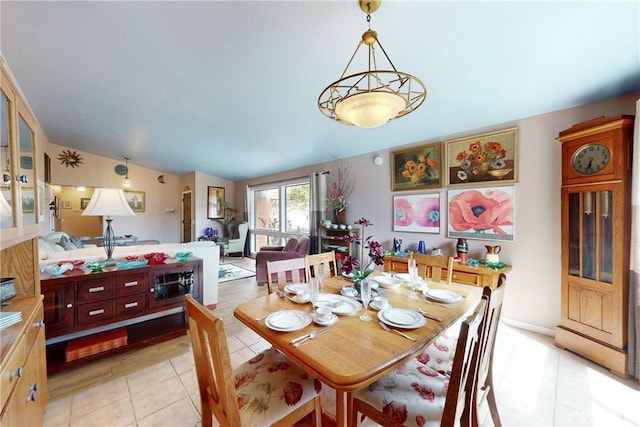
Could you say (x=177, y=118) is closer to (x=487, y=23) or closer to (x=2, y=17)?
(x=2, y=17)

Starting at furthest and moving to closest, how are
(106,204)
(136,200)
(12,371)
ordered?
(136,200), (106,204), (12,371)

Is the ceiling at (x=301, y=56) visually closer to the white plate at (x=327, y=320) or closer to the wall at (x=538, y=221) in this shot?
the wall at (x=538, y=221)

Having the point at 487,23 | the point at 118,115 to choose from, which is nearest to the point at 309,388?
the point at 487,23

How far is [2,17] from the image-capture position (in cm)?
164

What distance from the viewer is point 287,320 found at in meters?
1.24

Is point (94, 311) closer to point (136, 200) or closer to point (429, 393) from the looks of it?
point (429, 393)

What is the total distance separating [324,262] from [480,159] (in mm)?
2148

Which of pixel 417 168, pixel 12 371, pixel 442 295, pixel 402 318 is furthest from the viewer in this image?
pixel 417 168

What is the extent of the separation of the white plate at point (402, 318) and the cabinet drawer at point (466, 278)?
5.41ft

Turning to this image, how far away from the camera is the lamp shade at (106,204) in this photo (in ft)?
7.00

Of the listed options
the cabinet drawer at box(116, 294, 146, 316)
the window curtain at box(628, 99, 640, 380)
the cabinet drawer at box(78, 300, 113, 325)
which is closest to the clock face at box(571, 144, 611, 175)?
the window curtain at box(628, 99, 640, 380)

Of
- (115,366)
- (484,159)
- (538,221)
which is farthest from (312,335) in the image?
(484,159)

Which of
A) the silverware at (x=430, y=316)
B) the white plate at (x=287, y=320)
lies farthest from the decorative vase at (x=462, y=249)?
the white plate at (x=287, y=320)

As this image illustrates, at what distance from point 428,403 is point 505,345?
1.80m
